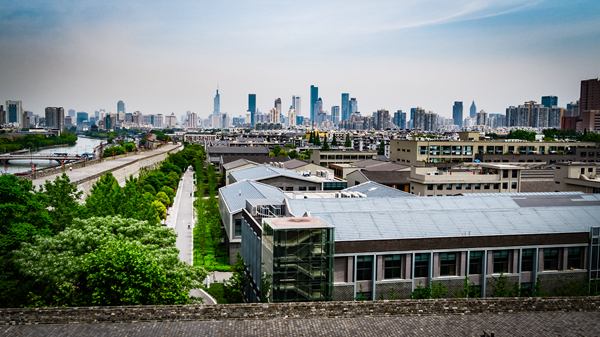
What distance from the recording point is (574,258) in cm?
1775

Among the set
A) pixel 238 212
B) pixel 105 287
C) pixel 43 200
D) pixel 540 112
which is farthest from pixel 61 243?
pixel 540 112

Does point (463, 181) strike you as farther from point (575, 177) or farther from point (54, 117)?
point (54, 117)

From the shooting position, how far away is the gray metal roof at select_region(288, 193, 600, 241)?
55.6ft

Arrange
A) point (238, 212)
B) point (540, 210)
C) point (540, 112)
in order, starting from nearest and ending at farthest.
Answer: point (540, 210), point (238, 212), point (540, 112)

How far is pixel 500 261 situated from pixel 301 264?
26.3 ft

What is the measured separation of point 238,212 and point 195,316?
51.4ft

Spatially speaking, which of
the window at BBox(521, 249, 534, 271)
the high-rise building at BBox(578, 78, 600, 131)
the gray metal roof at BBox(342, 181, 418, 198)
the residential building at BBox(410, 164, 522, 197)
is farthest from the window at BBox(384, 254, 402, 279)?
the high-rise building at BBox(578, 78, 600, 131)

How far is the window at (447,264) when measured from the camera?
16.8 meters

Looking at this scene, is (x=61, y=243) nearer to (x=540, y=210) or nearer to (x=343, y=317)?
(x=343, y=317)

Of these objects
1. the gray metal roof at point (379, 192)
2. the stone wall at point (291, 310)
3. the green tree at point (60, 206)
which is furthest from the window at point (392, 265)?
the green tree at point (60, 206)

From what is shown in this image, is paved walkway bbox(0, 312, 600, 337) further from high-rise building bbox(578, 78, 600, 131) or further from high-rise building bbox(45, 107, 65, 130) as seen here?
high-rise building bbox(45, 107, 65, 130)

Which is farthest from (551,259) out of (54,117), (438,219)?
(54,117)

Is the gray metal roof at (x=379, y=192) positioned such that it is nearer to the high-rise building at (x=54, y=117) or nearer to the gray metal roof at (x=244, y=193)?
the gray metal roof at (x=244, y=193)

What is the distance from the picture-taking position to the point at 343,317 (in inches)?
382
